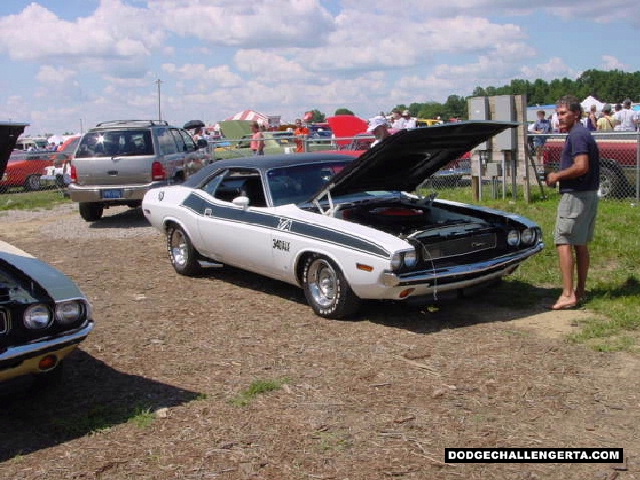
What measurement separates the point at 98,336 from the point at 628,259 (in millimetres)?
5760

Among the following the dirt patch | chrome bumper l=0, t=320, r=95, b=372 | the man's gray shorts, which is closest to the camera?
the dirt patch

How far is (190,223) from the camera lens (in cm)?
860

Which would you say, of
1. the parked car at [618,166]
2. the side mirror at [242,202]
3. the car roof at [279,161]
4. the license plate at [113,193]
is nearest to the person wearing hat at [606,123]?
the parked car at [618,166]

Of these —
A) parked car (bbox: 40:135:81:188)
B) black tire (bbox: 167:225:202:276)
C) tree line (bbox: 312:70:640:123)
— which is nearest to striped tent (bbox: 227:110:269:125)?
parked car (bbox: 40:135:81:188)

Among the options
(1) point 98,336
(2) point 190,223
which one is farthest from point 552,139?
(1) point 98,336

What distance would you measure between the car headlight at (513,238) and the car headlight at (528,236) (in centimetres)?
4

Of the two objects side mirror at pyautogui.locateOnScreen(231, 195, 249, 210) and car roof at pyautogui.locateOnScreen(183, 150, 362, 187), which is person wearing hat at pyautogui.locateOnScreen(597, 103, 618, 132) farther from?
side mirror at pyautogui.locateOnScreen(231, 195, 249, 210)

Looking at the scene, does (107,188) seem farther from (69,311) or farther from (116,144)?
(69,311)

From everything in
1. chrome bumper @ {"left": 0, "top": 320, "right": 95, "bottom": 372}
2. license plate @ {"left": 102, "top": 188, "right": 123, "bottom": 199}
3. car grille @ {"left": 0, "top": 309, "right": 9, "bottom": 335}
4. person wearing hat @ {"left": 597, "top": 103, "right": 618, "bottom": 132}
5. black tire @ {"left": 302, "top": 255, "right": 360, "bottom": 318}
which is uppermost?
person wearing hat @ {"left": 597, "top": 103, "right": 618, "bottom": 132}

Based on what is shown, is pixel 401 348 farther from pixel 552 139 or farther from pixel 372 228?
pixel 552 139

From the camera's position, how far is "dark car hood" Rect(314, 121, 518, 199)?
686cm

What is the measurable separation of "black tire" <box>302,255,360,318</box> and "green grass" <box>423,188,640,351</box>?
5.62 ft

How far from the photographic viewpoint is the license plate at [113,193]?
13.3m

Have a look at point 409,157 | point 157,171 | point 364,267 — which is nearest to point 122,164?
point 157,171
